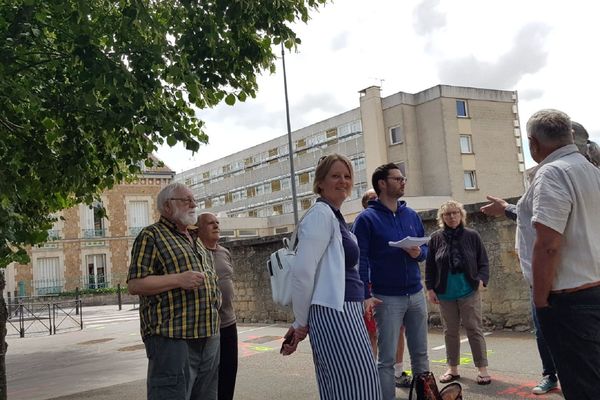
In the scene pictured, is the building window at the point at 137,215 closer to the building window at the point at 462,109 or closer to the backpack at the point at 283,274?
the building window at the point at 462,109

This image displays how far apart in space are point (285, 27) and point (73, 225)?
42005mm

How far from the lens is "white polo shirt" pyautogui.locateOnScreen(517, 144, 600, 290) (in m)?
2.91

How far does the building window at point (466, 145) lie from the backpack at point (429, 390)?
144 ft

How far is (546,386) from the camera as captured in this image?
17.4ft

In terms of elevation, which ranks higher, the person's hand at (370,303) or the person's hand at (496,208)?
the person's hand at (496,208)

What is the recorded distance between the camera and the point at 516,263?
880 centimetres

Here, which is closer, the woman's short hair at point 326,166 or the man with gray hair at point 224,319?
the woman's short hair at point 326,166

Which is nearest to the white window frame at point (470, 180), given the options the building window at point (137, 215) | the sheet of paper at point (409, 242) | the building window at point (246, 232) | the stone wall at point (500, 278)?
the building window at point (246, 232)

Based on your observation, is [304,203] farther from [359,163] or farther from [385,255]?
[385,255]

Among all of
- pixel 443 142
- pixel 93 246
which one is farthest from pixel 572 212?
pixel 93 246

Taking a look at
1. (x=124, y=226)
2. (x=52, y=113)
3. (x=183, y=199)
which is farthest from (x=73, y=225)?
(x=183, y=199)

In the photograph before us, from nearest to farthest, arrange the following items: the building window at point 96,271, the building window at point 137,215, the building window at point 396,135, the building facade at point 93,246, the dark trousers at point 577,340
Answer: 1. the dark trousers at point 577,340
2. the building facade at point 93,246
3. the building window at point 96,271
4. the building window at point 137,215
5. the building window at point 396,135

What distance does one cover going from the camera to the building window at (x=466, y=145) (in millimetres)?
→ 46469

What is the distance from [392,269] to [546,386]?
1915 millimetres
